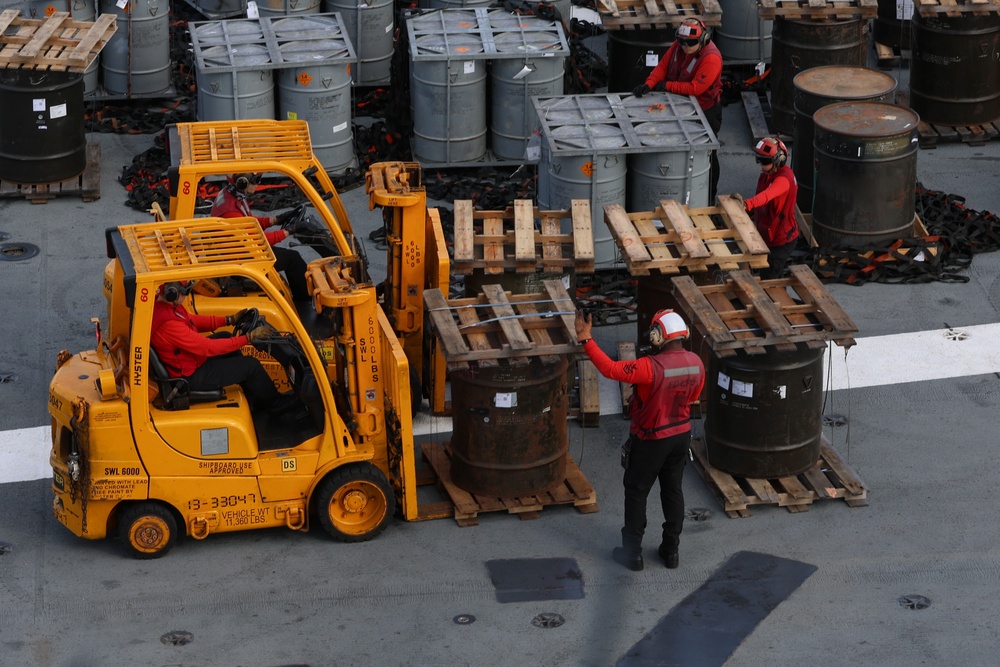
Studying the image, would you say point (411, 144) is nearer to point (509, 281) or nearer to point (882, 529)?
point (509, 281)

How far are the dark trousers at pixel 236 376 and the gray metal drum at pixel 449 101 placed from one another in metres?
5.61

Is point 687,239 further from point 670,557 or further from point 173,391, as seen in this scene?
point 173,391

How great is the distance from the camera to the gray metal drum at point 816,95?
47.4 feet

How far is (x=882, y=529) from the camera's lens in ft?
33.8

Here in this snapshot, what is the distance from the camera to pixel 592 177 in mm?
13445

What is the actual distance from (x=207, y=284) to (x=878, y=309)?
17.8 ft

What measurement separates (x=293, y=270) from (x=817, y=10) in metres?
6.34

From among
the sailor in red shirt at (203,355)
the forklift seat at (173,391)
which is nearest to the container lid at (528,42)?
the sailor in red shirt at (203,355)

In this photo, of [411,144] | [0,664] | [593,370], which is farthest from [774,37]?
[0,664]

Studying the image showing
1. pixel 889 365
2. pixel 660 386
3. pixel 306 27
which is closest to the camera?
pixel 660 386

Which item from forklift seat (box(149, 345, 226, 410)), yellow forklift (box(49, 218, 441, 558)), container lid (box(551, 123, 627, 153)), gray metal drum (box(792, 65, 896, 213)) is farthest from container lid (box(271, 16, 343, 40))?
forklift seat (box(149, 345, 226, 410))

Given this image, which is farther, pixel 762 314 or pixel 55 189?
pixel 55 189

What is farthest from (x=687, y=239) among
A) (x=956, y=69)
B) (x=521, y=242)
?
(x=956, y=69)

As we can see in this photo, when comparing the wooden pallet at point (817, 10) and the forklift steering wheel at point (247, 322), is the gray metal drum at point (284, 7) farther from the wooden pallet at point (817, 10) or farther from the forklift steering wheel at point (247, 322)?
the forklift steering wheel at point (247, 322)
